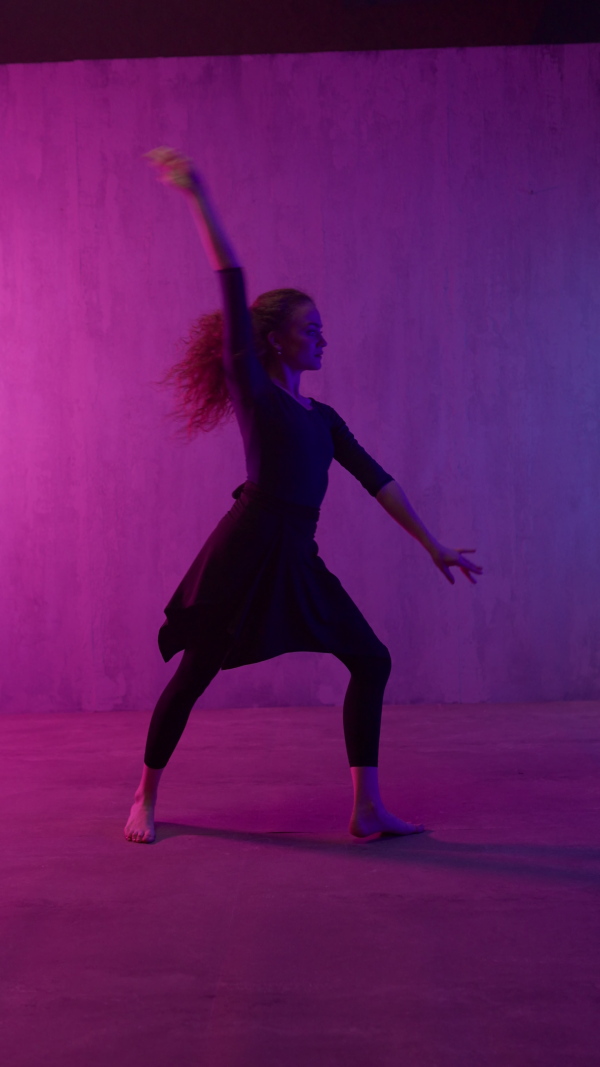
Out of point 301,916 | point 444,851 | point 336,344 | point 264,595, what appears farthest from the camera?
point 336,344

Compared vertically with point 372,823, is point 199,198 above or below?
above

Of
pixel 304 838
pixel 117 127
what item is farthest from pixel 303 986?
pixel 117 127

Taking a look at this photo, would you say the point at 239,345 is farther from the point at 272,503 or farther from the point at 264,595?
the point at 264,595

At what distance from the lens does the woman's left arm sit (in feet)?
7.75

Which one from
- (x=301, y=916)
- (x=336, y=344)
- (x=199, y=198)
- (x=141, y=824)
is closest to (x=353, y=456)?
(x=199, y=198)

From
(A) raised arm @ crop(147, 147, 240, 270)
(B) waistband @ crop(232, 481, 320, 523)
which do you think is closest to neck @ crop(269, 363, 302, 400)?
(B) waistband @ crop(232, 481, 320, 523)

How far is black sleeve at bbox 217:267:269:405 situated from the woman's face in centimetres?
14

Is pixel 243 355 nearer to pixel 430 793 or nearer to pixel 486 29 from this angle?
pixel 430 793

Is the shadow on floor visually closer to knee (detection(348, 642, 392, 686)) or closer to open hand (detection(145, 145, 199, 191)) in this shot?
knee (detection(348, 642, 392, 686))

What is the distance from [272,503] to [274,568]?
150 millimetres

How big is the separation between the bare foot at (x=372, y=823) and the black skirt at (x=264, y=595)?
36 centimetres

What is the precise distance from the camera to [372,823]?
7.63ft

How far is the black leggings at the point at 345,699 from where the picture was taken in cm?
237

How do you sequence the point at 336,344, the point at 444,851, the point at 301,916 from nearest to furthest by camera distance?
1. the point at 301,916
2. the point at 444,851
3. the point at 336,344
